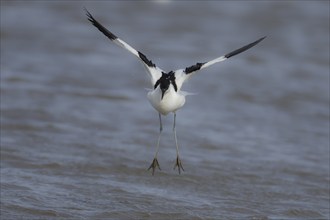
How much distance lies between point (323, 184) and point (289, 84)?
488cm

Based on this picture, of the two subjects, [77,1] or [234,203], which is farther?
[77,1]

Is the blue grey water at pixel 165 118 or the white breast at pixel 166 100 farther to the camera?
the blue grey water at pixel 165 118

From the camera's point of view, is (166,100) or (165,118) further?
(165,118)

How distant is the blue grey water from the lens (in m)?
10.6

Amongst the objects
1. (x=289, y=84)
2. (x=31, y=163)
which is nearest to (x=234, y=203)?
Answer: (x=31, y=163)

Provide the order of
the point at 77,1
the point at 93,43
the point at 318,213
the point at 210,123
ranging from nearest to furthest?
the point at 318,213 → the point at 210,123 → the point at 93,43 → the point at 77,1

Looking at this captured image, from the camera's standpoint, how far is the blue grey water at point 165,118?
10.6 m

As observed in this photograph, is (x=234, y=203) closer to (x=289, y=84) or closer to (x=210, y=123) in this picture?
(x=210, y=123)

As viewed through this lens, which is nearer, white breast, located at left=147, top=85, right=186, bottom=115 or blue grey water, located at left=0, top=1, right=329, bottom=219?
white breast, located at left=147, top=85, right=186, bottom=115

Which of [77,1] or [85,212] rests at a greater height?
[77,1]

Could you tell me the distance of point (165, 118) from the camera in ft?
46.2

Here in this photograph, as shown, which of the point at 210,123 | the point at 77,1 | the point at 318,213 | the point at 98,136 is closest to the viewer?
the point at 318,213

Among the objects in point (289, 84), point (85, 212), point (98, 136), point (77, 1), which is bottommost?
point (85, 212)

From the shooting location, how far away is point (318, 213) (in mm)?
10570
